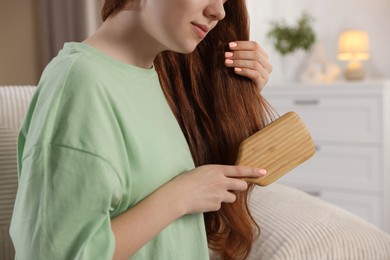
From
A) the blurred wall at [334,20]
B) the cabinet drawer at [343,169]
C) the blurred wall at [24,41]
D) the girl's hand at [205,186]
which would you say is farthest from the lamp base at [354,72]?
the girl's hand at [205,186]

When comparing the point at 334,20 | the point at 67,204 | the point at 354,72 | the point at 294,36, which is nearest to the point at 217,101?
the point at 67,204

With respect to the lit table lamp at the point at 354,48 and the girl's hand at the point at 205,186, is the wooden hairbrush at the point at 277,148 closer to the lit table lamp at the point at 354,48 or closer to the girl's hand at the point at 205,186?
the girl's hand at the point at 205,186

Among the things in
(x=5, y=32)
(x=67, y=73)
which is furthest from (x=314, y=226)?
(x=5, y=32)

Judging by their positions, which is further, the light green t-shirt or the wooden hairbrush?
the wooden hairbrush

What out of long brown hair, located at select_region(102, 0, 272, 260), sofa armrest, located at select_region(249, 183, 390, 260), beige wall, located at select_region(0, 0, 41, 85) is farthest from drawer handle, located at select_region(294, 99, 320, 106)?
long brown hair, located at select_region(102, 0, 272, 260)

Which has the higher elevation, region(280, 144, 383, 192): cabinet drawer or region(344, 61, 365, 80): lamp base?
region(344, 61, 365, 80): lamp base

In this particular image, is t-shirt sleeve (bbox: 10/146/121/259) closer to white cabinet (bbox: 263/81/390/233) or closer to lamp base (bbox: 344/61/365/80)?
white cabinet (bbox: 263/81/390/233)

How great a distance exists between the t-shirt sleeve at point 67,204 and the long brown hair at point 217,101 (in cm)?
37

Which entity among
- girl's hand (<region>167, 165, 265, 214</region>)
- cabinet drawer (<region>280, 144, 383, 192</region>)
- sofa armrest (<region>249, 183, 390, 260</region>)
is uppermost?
girl's hand (<region>167, 165, 265, 214</region>)

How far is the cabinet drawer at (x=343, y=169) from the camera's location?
3193 mm

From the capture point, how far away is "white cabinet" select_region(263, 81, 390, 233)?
10.3 ft

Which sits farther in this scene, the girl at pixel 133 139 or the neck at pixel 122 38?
the neck at pixel 122 38

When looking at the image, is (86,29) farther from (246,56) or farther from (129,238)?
(129,238)

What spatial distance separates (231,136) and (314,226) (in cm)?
28
